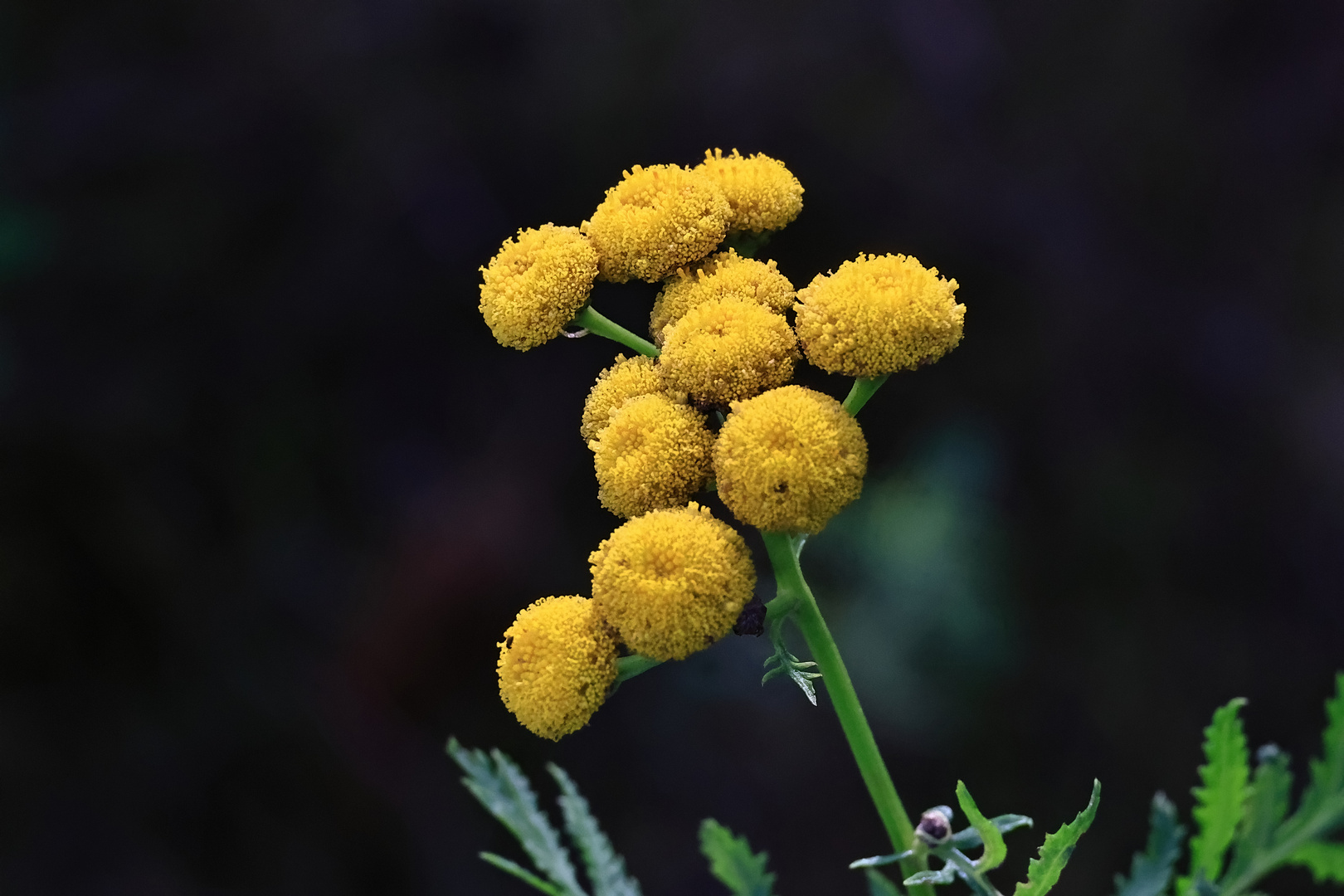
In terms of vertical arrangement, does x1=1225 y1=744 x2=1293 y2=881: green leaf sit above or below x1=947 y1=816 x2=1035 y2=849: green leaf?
below

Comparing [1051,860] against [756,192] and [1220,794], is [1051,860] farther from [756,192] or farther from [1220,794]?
[756,192]

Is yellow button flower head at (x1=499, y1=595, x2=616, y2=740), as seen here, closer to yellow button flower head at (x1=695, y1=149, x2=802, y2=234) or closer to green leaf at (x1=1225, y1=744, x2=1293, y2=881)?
yellow button flower head at (x1=695, y1=149, x2=802, y2=234)

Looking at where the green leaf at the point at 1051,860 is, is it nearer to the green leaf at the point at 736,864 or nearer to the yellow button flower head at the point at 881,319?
the green leaf at the point at 736,864

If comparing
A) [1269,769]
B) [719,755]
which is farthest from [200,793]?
[1269,769]

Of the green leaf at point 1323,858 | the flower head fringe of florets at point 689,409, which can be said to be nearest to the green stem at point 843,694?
the flower head fringe of florets at point 689,409

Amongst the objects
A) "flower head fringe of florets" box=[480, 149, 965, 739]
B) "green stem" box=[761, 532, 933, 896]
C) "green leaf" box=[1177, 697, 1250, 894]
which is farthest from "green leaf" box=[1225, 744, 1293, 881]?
"flower head fringe of florets" box=[480, 149, 965, 739]

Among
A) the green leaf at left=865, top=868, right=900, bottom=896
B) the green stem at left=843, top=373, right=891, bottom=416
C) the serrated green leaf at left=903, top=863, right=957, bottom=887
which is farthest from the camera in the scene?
the green stem at left=843, top=373, right=891, bottom=416

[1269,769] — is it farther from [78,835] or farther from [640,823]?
[78,835]
